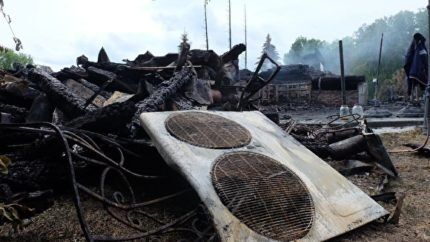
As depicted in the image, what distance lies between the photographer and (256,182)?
8.97 feet

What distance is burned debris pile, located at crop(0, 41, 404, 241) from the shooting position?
247 cm

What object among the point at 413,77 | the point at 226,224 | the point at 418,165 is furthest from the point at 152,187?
the point at 413,77

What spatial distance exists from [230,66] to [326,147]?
15.7 feet

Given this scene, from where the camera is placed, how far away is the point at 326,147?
182 inches

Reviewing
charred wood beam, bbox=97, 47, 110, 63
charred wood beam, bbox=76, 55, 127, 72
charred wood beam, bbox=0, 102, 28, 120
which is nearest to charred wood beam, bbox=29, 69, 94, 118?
charred wood beam, bbox=0, 102, 28, 120

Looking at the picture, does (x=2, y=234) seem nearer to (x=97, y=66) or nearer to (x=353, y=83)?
(x=97, y=66)

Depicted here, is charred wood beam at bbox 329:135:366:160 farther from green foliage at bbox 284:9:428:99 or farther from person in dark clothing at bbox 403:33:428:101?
green foliage at bbox 284:9:428:99

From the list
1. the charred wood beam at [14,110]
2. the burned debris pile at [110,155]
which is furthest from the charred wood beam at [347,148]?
the charred wood beam at [14,110]

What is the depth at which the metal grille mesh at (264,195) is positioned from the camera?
2.41 m

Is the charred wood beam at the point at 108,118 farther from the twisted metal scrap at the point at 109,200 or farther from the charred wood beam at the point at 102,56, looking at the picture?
the charred wood beam at the point at 102,56

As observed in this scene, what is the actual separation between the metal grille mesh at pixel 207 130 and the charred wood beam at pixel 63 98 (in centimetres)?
162

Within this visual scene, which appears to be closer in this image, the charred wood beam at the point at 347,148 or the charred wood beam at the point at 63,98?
the charred wood beam at the point at 63,98

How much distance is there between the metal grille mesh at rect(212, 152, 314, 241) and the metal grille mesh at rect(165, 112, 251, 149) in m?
0.24

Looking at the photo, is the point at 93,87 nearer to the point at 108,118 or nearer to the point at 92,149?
the point at 108,118
